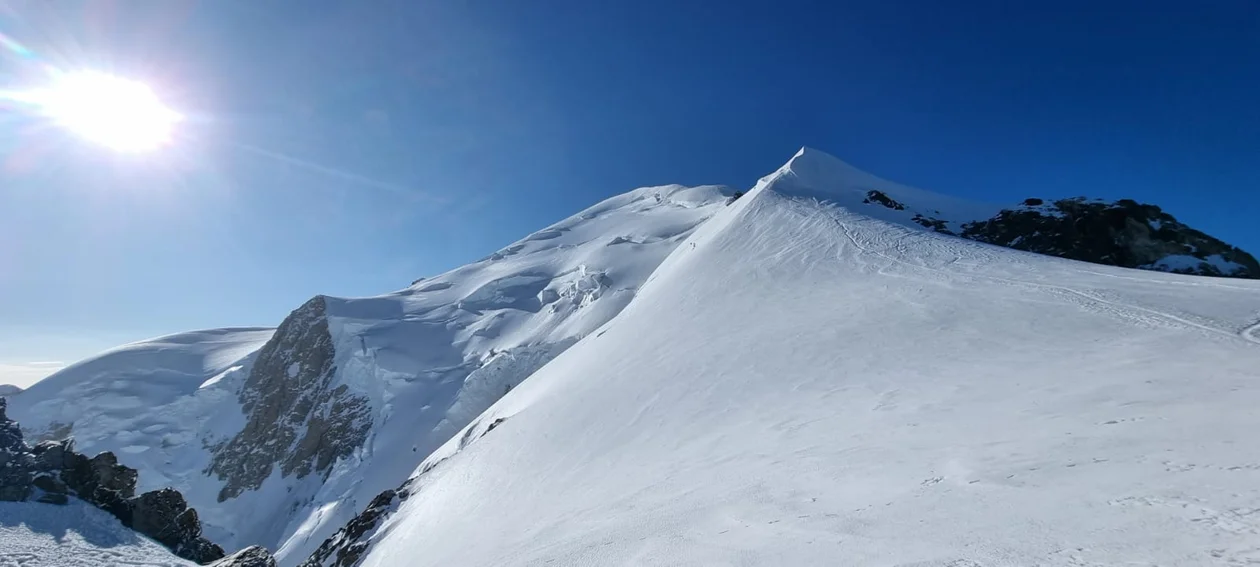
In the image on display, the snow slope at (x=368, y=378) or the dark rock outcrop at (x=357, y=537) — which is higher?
the snow slope at (x=368, y=378)

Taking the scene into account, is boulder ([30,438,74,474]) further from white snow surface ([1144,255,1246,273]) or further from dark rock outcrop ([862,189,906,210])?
white snow surface ([1144,255,1246,273])

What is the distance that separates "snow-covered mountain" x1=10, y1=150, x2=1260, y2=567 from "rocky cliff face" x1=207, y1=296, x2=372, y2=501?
949 mm

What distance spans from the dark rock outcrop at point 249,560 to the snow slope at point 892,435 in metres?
3.25

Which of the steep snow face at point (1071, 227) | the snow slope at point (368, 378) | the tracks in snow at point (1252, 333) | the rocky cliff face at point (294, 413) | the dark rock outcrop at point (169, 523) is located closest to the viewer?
the tracks in snow at point (1252, 333)

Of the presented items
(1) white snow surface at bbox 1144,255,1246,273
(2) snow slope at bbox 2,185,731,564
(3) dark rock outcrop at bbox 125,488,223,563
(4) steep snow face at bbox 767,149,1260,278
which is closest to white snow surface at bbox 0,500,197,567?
(3) dark rock outcrop at bbox 125,488,223,563

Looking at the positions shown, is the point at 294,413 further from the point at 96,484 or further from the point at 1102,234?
the point at 1102,234

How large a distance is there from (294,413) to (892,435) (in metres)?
56.1

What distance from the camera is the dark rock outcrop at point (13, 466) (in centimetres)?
1104

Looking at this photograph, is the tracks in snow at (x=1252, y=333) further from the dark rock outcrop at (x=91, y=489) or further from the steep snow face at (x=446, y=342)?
the steep snow face at (x=446, y=342)

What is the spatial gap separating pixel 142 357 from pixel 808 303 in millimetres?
78436

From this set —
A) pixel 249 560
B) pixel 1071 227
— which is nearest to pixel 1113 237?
pixel 1071 227

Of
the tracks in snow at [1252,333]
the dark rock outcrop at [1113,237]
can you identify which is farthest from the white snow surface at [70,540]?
the dark rock outcrop at [1113,237]

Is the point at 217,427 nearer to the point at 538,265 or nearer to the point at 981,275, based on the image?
the point at 538,265

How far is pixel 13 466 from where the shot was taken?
11445 mm
